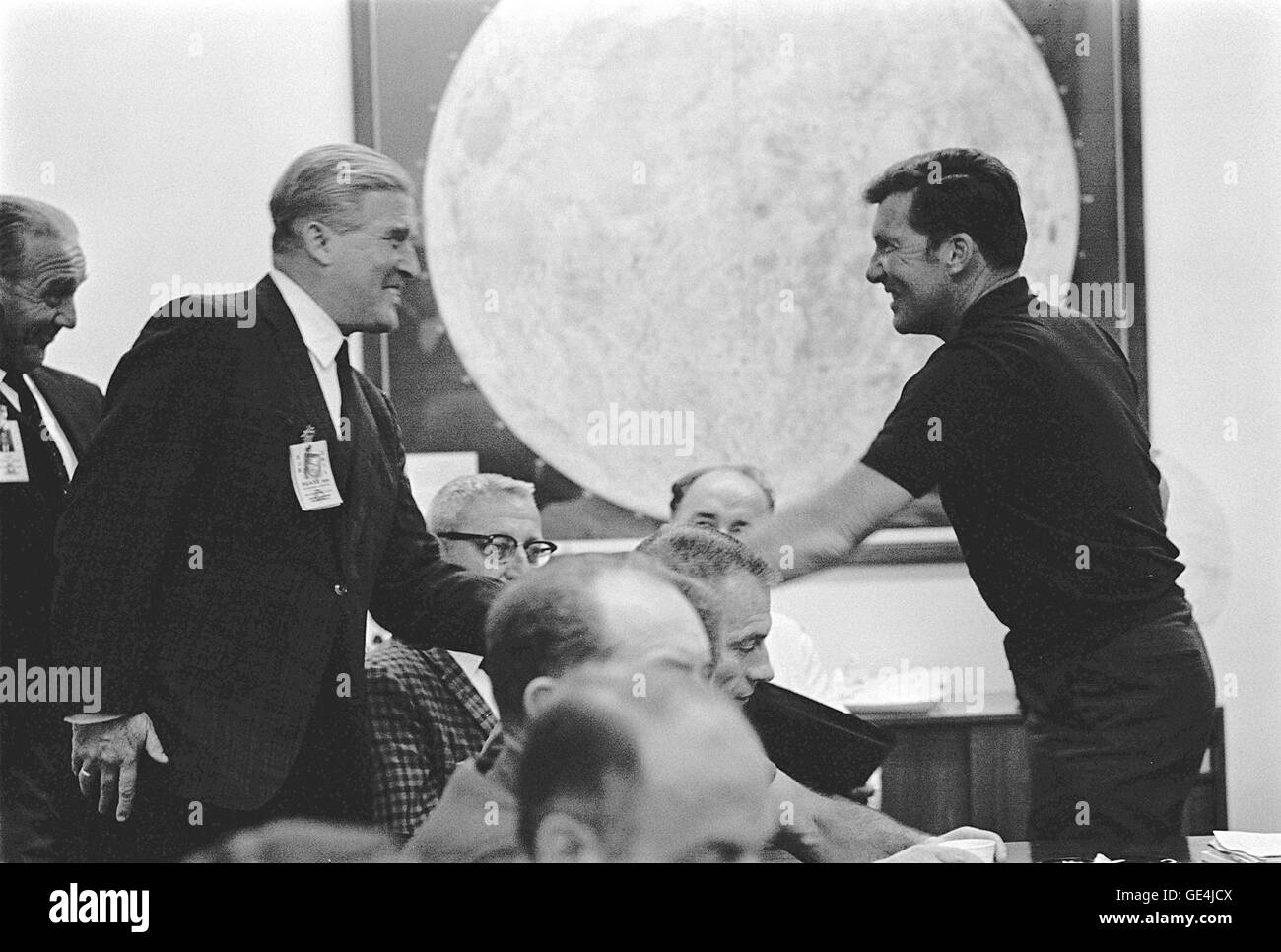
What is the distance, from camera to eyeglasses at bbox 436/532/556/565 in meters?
3.58

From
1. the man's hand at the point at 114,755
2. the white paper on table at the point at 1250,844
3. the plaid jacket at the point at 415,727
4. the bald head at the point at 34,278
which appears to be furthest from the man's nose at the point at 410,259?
the white paper on table at the point at 1250,844

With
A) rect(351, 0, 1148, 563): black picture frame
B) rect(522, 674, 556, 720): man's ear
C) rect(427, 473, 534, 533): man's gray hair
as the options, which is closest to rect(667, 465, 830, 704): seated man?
rect(351, 0, 1148, 563): black picture frame

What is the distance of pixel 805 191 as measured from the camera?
3639 mm

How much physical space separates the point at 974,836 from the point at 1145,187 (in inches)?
64.6

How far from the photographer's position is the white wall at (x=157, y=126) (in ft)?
11.8

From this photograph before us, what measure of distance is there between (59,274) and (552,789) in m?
1.73

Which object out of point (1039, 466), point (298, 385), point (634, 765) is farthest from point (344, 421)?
point (1039, 466)

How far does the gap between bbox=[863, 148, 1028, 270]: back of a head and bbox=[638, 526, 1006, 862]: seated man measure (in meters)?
0.92

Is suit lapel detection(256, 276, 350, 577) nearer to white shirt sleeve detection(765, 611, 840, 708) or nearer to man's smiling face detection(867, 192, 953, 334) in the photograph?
white shirt sleeve detection(765, 611, 840, 708)

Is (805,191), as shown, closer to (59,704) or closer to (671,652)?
(671,652)

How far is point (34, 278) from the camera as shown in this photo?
11.9 feet
